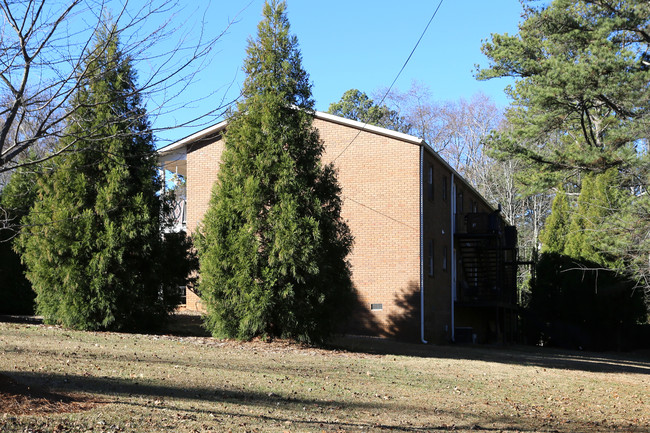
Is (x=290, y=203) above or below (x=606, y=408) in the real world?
above

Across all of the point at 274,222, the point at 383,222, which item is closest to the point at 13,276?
the point at 274,222

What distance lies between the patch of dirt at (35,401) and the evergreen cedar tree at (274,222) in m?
7.60

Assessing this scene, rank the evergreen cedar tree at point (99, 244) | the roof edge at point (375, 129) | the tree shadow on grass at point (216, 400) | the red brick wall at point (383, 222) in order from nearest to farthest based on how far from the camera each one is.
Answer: the tree shadow on grass at point (216, 400) → the evergreen cedar tree at point (99, 244) → the red brick wall at point (383, 222) → the roof edge at point (375, 129)

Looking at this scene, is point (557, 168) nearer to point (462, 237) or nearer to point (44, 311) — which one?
point (462, 237)

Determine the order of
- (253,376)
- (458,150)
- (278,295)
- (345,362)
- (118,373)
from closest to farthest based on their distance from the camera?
(118,373), (253,376), (345,362), (278,295), (458,150)

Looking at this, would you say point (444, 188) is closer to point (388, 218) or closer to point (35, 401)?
point (388, 218)

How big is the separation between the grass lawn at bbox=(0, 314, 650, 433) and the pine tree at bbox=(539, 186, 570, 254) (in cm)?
1915

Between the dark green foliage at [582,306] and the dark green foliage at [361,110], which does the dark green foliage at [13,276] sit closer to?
the dark green foliage at [582,306]

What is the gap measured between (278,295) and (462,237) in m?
14.3

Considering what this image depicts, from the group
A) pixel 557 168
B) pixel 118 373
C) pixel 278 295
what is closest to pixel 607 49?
pixel 557 168

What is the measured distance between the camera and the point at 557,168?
25.8 m

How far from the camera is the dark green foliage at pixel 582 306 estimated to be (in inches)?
1182

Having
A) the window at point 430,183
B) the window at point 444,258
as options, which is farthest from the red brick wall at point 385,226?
the window at point 444,258

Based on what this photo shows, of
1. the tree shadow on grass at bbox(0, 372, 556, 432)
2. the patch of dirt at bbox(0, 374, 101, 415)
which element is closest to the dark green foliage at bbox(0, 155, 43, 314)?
the tree shadow on grass at bbox(0, 372, 556, 432)
